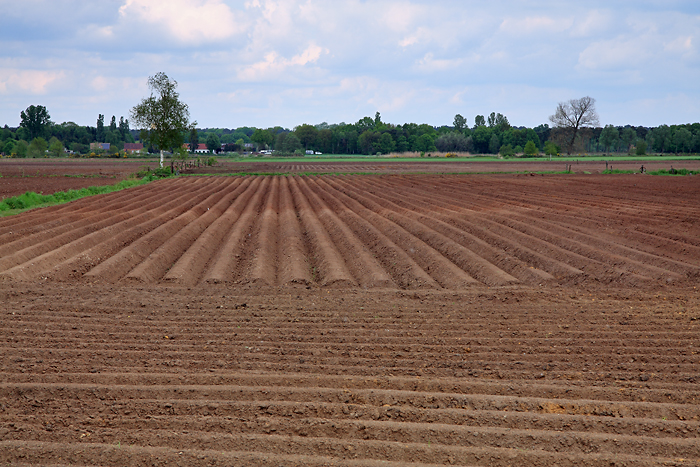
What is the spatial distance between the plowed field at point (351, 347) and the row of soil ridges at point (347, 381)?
27mm

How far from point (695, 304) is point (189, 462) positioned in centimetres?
911

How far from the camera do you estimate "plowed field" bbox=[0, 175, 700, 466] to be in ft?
15.9

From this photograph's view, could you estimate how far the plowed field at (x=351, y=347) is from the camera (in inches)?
191

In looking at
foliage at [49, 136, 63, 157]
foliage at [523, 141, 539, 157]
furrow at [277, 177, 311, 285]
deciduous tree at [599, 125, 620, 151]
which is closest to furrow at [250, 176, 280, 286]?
furrow at [277, 177, 311, 285]

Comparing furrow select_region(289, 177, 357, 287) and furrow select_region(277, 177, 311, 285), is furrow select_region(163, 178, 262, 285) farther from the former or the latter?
furrow select_region(289, 177, 357, 287)

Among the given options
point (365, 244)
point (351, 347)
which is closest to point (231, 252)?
point (365, 244)

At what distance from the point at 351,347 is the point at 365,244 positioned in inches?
334

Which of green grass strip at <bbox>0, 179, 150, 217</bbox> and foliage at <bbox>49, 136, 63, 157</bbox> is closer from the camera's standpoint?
green grass strip at <bbox>0, 179, 150, 217</bbox>

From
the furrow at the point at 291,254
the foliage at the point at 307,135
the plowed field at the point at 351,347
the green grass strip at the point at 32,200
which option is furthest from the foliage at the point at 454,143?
the plowed field at the point at 351,347

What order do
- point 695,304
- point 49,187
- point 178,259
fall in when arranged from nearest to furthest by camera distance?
point 695,304
point 178,259
point 49,187

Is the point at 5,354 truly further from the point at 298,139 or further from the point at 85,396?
the point at 298,139

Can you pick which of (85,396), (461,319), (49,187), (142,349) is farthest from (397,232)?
(49,187)

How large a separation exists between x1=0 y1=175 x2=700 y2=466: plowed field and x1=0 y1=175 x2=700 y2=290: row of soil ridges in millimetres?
91

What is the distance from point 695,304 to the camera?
978 cm
